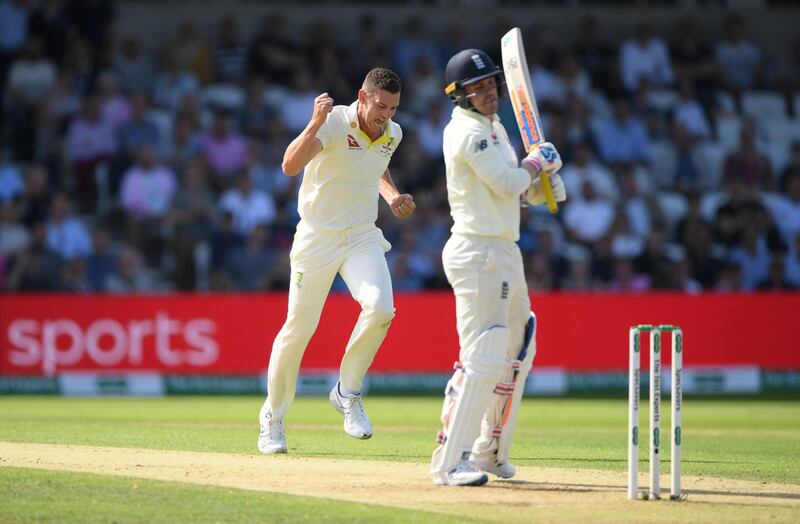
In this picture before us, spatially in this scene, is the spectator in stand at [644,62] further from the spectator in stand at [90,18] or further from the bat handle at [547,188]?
the bat handle at [547,188]

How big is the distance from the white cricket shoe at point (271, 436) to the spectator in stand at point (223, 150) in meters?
8.98

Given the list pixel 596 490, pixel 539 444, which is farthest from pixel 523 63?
pixel 539 444

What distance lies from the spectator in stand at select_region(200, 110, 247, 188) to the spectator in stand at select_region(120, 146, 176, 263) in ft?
2.83

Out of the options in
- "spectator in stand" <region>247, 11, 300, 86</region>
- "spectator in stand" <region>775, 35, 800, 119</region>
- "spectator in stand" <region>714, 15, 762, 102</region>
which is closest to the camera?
"spectator in stand" <region>247, 11, 300, 86</region>

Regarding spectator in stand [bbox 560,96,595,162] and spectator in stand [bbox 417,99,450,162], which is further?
spectator in stand [bbox 560,96,595,162]

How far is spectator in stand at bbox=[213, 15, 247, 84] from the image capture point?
17.8 meters

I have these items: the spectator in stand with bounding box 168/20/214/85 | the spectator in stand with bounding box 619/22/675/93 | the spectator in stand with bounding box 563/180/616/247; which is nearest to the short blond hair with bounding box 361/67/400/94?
the spectator in stand with bounding box 563/180/616/247

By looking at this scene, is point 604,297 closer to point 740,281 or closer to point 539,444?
point 740,281

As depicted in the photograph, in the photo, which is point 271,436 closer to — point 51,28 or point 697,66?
point 51,28

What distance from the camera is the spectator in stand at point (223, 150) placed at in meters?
16.5

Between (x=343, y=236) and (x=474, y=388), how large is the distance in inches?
66.9

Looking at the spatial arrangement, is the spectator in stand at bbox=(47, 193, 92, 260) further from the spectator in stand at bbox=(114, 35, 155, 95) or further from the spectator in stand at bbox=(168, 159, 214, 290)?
the spectator in stand at bbox=(114, 35, 155, 95)

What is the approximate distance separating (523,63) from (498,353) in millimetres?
1567

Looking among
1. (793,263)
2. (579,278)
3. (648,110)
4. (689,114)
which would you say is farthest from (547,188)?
(689,114)
